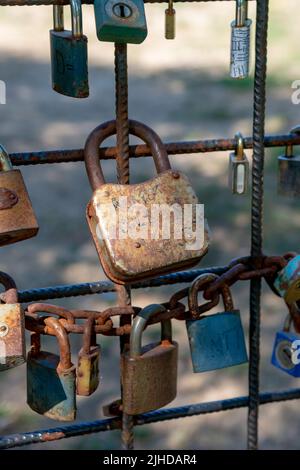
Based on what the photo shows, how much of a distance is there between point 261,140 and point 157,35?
6.06m

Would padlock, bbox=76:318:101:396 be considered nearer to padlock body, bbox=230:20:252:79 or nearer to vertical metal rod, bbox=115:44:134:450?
vertical metal rod, bbox=115:44:134:450

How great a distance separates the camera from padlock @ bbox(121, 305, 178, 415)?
1.38 meters

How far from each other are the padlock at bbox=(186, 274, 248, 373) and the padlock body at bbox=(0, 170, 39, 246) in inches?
12.4

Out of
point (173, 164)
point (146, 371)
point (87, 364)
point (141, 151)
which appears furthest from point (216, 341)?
point (173, 164)

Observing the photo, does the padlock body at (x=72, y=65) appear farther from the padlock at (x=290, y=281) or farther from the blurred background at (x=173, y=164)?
the blurred background at (x=173, y=164)

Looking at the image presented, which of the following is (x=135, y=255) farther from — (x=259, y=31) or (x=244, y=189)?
(x=259, y=31)

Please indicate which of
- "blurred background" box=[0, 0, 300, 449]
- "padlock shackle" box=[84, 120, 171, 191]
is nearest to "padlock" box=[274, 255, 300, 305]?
"padlock shackle" box=[84, 120, 171, 191]

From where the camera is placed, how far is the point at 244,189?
1.42 m

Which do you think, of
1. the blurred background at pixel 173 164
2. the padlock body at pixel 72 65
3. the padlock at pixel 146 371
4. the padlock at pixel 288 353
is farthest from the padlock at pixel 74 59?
the blurred background at pixel 173 164

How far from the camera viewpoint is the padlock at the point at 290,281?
143cm

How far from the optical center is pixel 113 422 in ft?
4.91

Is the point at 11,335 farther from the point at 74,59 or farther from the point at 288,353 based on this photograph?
the point at 288,353

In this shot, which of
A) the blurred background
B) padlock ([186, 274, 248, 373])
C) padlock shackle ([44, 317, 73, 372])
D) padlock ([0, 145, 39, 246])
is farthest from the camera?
the blurred background

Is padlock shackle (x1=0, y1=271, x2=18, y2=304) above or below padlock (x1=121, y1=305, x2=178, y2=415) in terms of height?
above
